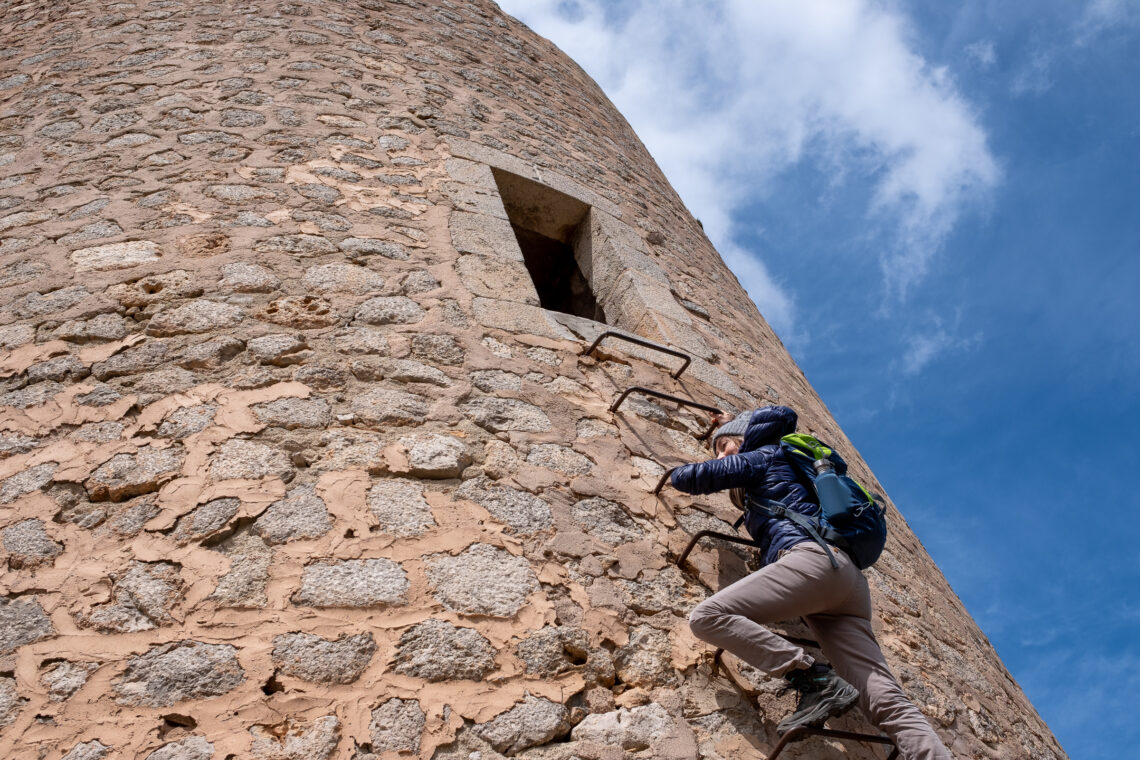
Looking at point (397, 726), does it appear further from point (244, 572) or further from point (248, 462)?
point (248, 462)

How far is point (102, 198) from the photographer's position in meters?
2.98

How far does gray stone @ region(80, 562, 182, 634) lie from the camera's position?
175 centimetres

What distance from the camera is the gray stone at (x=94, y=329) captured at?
2447 millimetres

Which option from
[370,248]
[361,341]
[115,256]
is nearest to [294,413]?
[361,341]

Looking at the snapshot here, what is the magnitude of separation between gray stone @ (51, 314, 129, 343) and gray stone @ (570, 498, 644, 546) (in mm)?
1315

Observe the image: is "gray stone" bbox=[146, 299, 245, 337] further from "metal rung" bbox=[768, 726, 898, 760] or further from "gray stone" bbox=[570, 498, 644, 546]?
"metal rung" bbox=[768, 726, 898, 760]

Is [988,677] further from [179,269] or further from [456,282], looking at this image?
[179,269]

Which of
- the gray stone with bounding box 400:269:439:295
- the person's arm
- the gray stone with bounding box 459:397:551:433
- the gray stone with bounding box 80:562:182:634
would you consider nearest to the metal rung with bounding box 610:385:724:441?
the gray stone with bounding box 459:397:551:433

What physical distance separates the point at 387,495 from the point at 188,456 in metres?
0.47

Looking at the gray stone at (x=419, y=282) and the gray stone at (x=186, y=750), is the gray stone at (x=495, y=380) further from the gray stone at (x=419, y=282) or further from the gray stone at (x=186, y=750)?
the gray stone at (x=186, y=750)

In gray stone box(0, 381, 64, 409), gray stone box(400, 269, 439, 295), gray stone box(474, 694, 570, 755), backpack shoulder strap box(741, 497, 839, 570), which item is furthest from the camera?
gray stone box(400, 269, 439, 295)

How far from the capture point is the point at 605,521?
7.39 feet

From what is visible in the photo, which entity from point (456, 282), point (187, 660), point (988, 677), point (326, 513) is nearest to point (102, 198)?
point (456, 282)

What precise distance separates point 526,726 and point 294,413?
3.13ft
